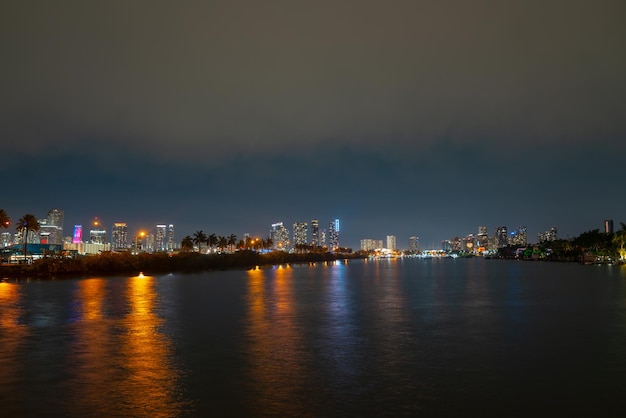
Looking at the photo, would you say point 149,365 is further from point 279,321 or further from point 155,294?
point 155,294

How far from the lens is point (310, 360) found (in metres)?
21.8

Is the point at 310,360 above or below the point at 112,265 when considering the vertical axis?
below

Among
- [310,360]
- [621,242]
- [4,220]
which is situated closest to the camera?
[310,360]

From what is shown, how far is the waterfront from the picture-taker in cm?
1569

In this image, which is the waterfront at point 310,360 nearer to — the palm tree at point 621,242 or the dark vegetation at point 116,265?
the dark vegetation at point 116,265

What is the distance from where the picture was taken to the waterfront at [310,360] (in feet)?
51.5

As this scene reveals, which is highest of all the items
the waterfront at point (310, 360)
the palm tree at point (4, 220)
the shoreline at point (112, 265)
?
the palm tree at point (4, 220)

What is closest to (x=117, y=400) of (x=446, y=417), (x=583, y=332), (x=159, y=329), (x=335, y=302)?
(x=446, y=417)

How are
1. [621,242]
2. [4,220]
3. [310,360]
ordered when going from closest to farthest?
1. [310,360]
2. [4,220]
3. [621,242]

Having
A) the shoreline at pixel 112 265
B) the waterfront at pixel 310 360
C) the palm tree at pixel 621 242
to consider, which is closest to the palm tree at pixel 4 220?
the shoreline at pixel 112 265

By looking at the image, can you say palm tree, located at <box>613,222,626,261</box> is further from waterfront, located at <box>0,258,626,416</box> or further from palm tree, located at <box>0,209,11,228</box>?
palm tree, located at <box>0,209,11,228</box>

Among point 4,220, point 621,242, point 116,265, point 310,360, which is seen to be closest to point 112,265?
point 116,265

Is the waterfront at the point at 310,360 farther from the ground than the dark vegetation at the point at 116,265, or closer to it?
closer to it

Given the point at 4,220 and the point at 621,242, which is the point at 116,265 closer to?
the point at 4,220
